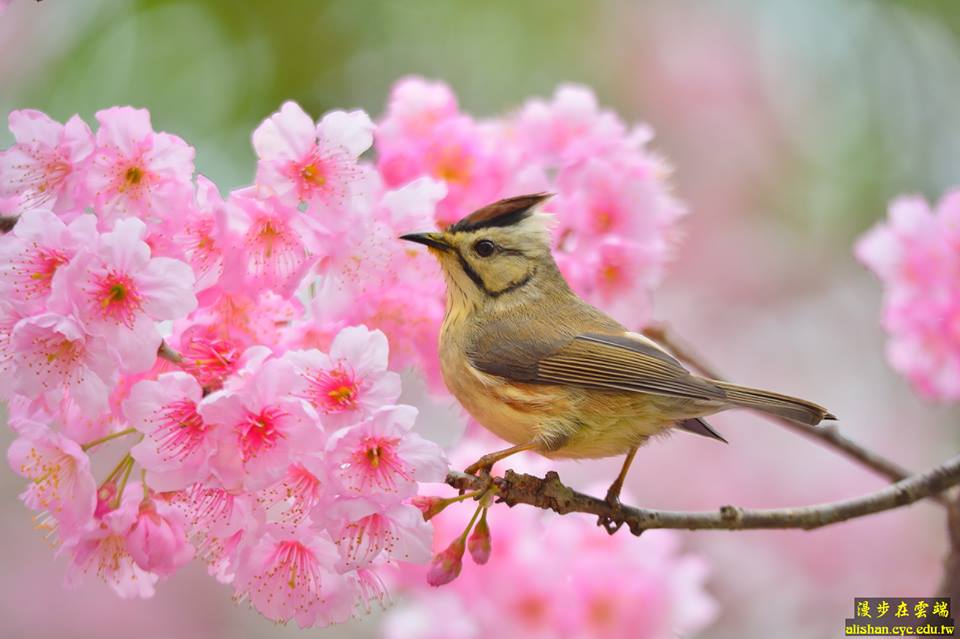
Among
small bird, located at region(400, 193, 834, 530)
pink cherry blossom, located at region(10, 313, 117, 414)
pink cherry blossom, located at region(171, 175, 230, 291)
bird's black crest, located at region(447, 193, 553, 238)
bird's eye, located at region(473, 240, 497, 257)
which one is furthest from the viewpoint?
bird's eye, located at region(473, 240, 497, 257)

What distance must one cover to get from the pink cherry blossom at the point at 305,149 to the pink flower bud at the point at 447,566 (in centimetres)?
82

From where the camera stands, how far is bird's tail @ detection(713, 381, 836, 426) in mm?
2299

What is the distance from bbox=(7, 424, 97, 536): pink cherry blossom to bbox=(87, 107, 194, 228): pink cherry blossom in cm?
46

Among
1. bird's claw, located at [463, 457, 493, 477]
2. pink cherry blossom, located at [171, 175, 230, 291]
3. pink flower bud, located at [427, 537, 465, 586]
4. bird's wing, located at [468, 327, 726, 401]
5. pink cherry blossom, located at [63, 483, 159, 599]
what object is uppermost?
bird's wing, located at [468, 327, 726, 401]

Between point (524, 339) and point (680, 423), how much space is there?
1.51 feet

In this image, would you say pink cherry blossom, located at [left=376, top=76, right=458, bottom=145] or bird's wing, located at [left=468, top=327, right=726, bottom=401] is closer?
bird's wing, located at [left=468, top=327, right=726, bottom=401]

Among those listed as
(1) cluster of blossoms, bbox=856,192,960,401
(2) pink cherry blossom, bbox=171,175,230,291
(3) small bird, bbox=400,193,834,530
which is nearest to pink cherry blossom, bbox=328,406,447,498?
(3) small bird, bbox=400,193,834,530

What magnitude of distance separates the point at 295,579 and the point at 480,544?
0.40 meters

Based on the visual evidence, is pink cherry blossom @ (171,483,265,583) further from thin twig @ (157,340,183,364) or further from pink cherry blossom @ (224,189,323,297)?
pink cherry blossom @ (224,189,323,297)

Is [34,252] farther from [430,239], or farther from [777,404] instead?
[777,404]

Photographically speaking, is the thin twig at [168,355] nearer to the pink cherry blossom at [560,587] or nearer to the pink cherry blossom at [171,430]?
the pink cherry blossom at [171,430]

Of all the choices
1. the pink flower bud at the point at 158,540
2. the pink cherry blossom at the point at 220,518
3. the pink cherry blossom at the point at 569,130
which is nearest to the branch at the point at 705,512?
the pink cherry blossom at the point at 220,518

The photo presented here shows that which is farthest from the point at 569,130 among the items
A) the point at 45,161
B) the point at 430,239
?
the point at 45,161

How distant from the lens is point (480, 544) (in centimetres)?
221
